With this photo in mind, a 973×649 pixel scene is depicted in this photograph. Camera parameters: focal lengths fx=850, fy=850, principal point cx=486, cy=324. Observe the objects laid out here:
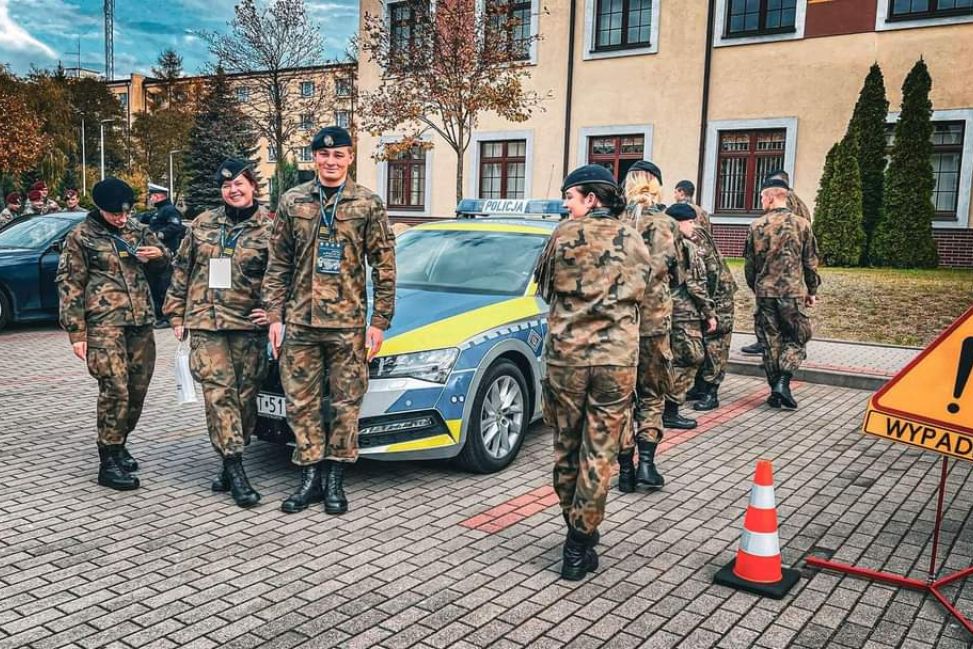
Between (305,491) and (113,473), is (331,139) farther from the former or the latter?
(113,473)

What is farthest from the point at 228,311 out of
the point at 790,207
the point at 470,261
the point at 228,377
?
the point at 790,207

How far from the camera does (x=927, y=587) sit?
13.2 feet

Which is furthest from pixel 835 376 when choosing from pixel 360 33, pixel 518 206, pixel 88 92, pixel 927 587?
pixel 88 92

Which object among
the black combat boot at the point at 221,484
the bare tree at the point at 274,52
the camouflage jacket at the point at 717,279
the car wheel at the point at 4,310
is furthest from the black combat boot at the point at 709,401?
the bare tree at the point at 274,52

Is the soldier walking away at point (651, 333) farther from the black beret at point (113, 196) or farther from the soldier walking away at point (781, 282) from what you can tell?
the black beret at point (113, 196)

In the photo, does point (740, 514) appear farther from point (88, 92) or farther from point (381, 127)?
point (88, 92)

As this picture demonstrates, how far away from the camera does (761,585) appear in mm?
4016

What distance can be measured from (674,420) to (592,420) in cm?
346

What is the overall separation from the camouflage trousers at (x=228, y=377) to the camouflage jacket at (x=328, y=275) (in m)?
0.39

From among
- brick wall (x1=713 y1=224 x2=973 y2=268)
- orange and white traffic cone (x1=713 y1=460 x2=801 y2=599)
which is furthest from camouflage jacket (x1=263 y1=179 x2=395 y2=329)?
brick wall (x1=713 y1=224 x2=973 y2=268)

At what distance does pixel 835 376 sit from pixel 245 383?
6.91 m

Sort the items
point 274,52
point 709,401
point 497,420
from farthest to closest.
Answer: point 274,52
point 709,401
point 497,420

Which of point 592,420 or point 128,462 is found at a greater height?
point 592,420

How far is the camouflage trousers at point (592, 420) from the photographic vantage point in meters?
4.06
